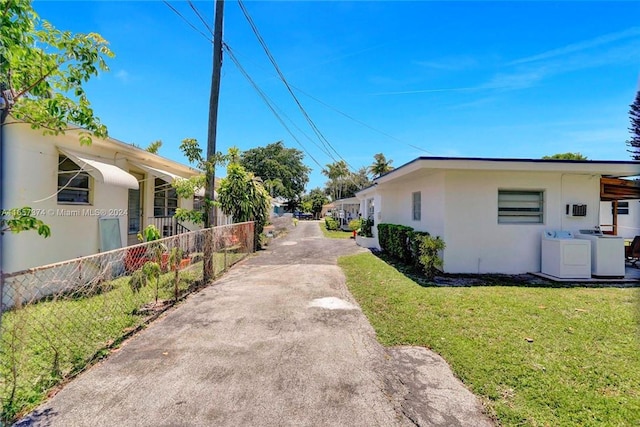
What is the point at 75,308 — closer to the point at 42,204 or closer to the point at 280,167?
the point at 42,204

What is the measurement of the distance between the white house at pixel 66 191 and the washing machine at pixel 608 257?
12.3 m

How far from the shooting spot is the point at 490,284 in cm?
743

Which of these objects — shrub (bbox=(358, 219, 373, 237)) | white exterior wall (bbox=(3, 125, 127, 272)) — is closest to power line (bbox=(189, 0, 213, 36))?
white exterior wall (bbox=(3, 125, 127, 272))

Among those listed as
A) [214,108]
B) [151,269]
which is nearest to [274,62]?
[214,108]

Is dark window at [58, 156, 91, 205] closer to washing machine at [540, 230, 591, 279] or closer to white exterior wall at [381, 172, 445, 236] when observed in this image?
white exterior wall at [381, 172, 445, 236]

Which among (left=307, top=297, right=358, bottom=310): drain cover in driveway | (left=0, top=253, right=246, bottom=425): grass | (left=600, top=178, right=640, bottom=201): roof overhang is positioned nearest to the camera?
(left=0, top=253, right=246, bottom=425): grass

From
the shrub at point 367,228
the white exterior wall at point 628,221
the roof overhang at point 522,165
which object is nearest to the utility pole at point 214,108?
the roof overhang at point 522,165

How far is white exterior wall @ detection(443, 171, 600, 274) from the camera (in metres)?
8.64

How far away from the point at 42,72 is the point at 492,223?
9783 mm

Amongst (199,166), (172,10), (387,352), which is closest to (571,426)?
(387,352)

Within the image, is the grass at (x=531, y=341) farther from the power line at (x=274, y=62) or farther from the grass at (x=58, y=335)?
the power line at (x=274, y=62)

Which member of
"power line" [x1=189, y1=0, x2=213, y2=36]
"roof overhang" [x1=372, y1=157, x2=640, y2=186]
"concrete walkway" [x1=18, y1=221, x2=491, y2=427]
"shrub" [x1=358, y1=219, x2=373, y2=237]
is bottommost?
"concrete walkway" [x1=18, y1=221, x2=491, y2=427]

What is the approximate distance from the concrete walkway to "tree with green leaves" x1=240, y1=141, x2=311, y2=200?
4301 cm

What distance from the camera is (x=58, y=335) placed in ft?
13.7
